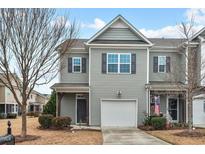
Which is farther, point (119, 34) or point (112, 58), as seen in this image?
point (119, 34)

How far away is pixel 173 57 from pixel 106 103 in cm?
674

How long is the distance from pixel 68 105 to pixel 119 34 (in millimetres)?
6931

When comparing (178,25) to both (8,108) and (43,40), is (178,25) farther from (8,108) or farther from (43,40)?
(8,108)

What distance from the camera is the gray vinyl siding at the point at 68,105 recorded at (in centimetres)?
3139

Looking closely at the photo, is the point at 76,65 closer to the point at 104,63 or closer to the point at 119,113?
the point at 104,63

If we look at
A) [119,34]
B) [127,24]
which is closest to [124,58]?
[119,34]

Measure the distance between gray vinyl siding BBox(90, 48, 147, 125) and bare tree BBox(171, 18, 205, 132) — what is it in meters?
2.57

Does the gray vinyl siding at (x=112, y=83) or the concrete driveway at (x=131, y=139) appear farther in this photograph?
the gray vinyl siding at (x=112, y=83)

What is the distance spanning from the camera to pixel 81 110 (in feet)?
104

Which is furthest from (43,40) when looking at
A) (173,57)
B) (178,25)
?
(173,57)

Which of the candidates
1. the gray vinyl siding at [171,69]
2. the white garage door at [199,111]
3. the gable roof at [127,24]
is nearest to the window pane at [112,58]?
the gable roof at [127,24]

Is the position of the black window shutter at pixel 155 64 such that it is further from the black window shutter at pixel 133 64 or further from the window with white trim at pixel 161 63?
the black window shutter at pixel 133 64

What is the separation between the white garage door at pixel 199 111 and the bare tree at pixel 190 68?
8.29ft

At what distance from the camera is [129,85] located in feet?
98.6
